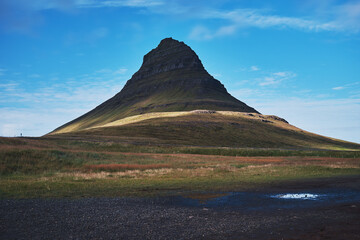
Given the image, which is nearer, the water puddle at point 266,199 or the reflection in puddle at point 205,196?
the water puddle at point 266,199

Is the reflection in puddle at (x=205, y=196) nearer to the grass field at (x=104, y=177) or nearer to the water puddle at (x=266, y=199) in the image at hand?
the water puddle at (x=266, y=199)

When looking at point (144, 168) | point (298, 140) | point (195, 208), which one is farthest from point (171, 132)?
point (195, 208)

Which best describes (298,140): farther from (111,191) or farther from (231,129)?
(111,191)

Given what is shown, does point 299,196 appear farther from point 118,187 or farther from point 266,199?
point 118,187

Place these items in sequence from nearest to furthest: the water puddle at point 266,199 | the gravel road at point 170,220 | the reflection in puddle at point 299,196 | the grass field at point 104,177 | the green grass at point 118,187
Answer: the gravel road at point 170,220 < the water puddle at point 266,199 < the reflection in puddle at point 299,196 < the green grass at point 118,187 < the grass field at point 104,177

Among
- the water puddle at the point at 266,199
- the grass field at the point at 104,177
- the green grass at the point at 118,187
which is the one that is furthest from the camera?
the grass field at the point at 104,177

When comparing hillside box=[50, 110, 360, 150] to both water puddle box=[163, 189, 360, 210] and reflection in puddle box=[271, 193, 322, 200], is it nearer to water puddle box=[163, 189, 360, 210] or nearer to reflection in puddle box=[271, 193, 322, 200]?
water puddle box=[163, 189, 360, 210]

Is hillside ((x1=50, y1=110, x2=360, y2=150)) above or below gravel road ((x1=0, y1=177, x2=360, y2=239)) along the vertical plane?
above

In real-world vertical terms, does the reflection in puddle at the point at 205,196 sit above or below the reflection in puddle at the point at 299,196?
below

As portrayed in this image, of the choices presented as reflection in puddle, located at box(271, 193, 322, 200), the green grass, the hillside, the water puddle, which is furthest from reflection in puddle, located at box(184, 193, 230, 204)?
the hillside

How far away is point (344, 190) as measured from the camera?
2495cm

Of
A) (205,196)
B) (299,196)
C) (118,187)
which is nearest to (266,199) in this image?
(299,196)

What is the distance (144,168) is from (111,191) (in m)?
18.6

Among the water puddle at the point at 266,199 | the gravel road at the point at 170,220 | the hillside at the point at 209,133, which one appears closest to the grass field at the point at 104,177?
the water puddle at the point at 266,199
